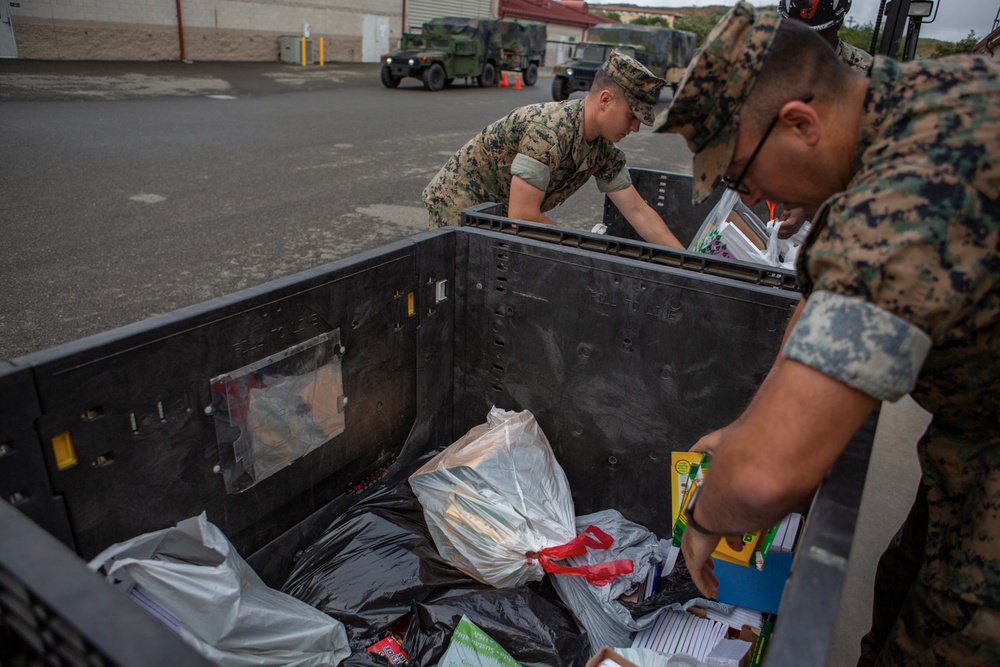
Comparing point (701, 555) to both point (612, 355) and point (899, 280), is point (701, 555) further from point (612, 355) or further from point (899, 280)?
point (612, 355)

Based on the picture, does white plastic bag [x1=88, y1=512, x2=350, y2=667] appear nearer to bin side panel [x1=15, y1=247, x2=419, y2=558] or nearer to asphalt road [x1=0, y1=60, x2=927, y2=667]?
bin side panel [x1=15, y1=247, x2=419, y2=558]

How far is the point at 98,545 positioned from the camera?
1.43m

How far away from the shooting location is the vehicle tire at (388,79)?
17750 mm

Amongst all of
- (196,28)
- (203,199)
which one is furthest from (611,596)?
(196,28)

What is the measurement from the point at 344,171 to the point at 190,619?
7.28 meters

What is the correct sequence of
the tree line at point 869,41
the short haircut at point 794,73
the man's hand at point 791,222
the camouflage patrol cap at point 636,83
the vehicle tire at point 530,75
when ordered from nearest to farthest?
the short haircut at point 794,73 → the man's hand at point 791,222 → the camouflage patrol cap at point 636,83 → the tree line at point 869,41 → the vehicle tire at point 530,75

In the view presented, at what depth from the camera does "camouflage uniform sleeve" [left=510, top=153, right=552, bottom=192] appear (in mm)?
2770

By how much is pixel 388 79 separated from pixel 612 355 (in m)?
17.5

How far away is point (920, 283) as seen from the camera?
908 mm

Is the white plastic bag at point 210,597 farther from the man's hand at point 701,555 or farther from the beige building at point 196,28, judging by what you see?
the beige building at point 196,28

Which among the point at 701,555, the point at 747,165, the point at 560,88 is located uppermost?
the point at 747,165

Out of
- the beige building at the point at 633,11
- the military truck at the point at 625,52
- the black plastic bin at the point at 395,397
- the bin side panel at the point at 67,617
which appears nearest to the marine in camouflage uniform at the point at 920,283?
the black plastic bin at the point at 395,397

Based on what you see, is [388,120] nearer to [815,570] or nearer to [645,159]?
[645,159]

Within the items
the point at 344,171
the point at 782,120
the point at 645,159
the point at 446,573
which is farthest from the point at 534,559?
the point at 645,159
